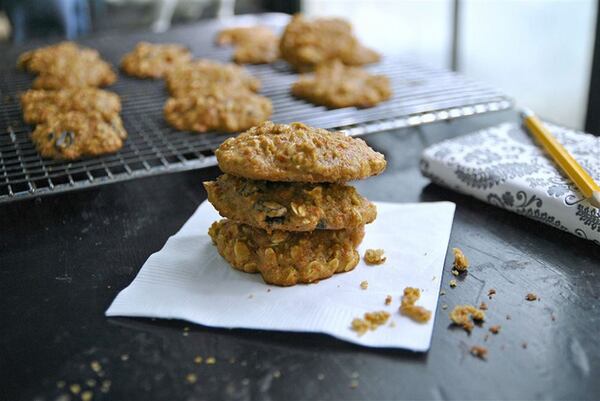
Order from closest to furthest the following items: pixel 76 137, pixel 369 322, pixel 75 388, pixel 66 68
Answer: pixel 75 388 → pixel 369 322 → pixel 76 137 → pixel 66 68

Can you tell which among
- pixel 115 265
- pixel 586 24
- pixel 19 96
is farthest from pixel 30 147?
pixel 586 24

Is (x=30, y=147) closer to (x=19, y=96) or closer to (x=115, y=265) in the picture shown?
(x=19, y=96)

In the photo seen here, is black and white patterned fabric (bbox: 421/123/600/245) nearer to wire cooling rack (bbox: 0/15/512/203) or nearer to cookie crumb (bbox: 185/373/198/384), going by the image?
wire cooling rack (bbox: 0/15/512/203)

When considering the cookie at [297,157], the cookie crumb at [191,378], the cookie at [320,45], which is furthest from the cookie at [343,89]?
the cookie crumb at [191,378]

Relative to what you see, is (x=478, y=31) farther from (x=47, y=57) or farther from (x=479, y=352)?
(x=479, y=352)

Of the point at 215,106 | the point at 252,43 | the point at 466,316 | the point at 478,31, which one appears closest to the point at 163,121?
the point at 215,106

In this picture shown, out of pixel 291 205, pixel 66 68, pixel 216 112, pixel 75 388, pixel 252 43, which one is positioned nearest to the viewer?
pixel 75 388
